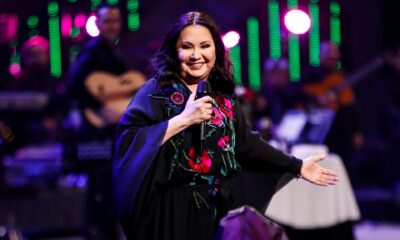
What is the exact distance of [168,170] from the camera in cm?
331

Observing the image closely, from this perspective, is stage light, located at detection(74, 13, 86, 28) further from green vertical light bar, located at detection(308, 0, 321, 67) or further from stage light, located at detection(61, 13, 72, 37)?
green vertical light bar, located at detection(308, 0, 321, 67)

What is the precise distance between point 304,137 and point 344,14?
5006 millimetres

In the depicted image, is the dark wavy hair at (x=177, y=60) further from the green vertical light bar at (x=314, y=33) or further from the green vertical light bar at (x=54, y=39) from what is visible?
the green vertical light bar at (x=314, y=33)

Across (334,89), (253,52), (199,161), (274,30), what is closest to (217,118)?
(199,161)

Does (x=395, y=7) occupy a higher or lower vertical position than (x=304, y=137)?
higher

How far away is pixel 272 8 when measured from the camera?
36.0ft

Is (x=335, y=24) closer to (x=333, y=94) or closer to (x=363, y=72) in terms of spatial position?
(x=363, y=72)

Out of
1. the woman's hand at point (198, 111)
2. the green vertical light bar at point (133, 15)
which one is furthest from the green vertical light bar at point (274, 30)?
the woman's hand at point (198, 111)

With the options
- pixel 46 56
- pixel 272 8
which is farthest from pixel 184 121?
pixel 272 8

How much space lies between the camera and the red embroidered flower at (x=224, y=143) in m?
3.39

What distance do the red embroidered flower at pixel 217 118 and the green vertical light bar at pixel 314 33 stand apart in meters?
7.78

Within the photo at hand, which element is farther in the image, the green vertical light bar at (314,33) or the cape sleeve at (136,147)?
the green vertical light bar at (314,33)

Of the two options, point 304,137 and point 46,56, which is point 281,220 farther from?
point 46,56

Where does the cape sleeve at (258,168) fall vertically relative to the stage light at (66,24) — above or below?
below
